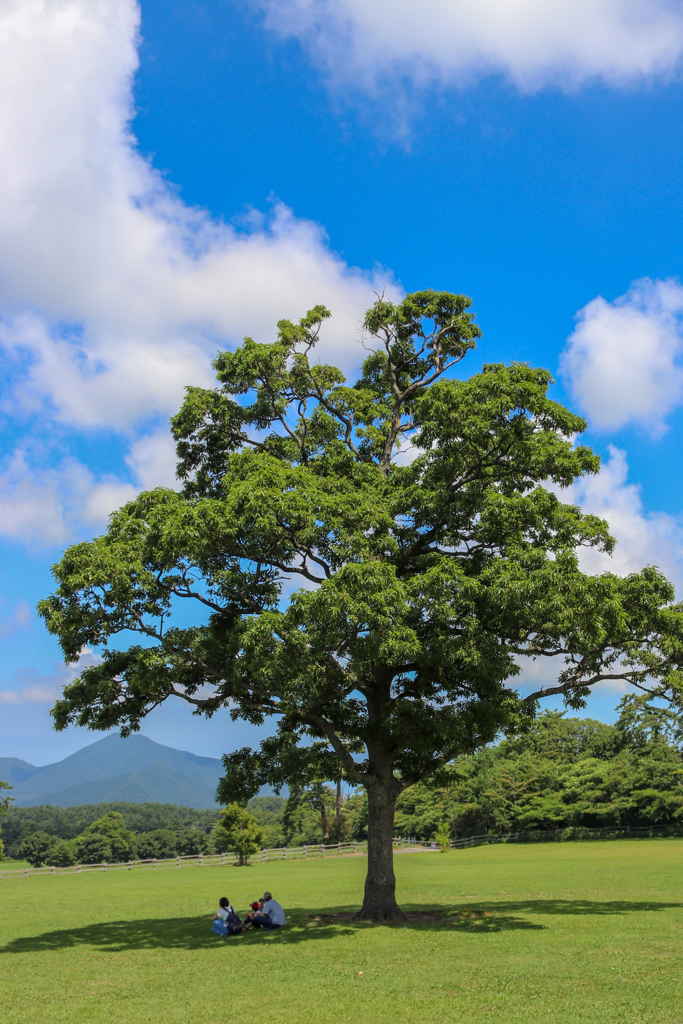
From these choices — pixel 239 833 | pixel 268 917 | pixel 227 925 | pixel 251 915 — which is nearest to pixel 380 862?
pixel 268 917

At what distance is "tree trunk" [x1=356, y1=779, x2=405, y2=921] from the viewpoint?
1565cm

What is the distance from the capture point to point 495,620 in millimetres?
14750

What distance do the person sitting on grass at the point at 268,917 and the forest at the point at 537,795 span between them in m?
27.2

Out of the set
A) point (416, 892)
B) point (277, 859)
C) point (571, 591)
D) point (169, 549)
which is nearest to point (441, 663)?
point (571, 591)

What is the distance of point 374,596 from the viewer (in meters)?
12.6

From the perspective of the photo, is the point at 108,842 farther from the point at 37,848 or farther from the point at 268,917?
the point at 268,917

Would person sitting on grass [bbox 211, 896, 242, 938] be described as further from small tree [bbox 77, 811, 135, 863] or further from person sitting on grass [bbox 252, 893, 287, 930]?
small tree [bbox 77, 811, 135, 863]

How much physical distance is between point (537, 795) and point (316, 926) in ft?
152

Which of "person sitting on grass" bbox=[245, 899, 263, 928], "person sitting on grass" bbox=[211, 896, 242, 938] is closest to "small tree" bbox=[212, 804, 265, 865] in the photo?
"person sitting on grass" bbox=[245, 899, 263, 928]

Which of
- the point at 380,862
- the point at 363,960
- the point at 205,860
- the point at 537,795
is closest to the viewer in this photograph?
the point at 363,960

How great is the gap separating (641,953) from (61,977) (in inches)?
355

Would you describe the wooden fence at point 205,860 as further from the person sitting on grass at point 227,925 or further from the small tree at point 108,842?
the small tree at point 108,842

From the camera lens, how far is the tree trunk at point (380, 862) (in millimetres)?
15648

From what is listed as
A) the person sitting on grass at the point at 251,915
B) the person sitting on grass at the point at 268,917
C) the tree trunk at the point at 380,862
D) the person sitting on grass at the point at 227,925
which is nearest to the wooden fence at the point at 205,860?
the person sitting on grass at the point at 251,915
